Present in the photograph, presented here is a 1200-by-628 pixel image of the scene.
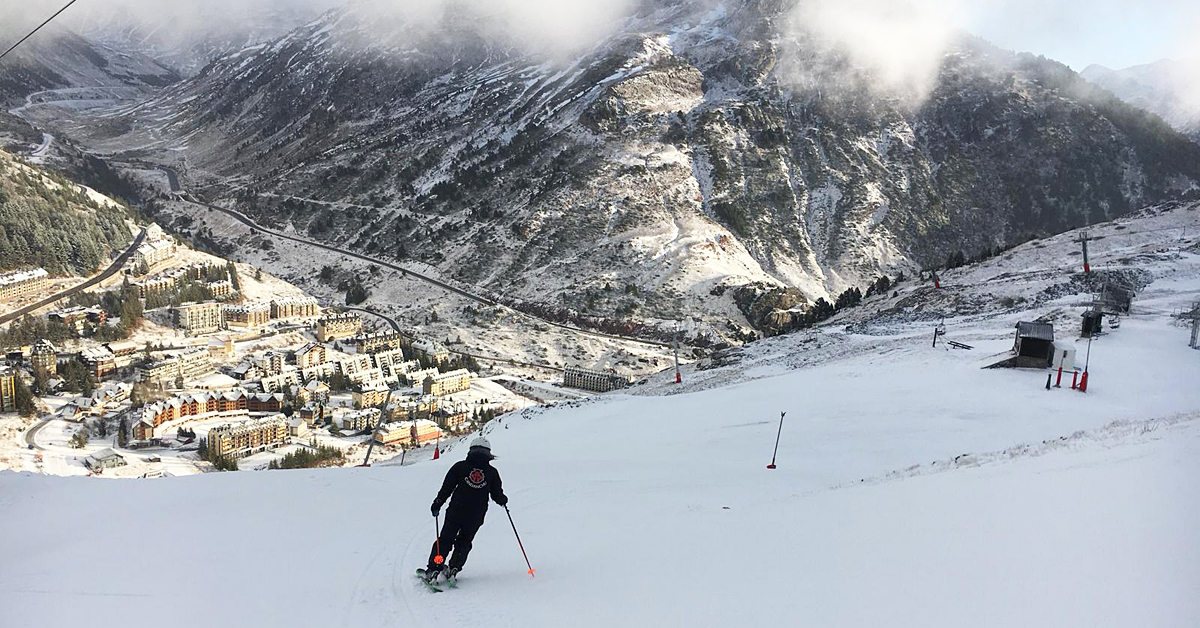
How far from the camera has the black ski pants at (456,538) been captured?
24.3ft

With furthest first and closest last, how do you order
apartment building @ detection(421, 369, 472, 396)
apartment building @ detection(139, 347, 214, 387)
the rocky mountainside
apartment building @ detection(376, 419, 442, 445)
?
the rocky mountainside → apartment building @ detection(421, 369, 472, 396) → apartment building @ detection(139, 347, 214, 387) → apartment building @ detection(376, 419, 442, 445)

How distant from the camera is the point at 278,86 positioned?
171m

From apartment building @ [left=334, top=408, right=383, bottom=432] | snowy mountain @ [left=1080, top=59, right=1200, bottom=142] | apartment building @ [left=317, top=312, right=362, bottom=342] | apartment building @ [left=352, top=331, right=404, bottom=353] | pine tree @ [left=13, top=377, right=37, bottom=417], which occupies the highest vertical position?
snowy mountain @ [left=1080, top=59, right=1200, bottom=142]

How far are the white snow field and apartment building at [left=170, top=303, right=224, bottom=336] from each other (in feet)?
185

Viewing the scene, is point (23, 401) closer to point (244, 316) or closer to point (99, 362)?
point (99, 362)

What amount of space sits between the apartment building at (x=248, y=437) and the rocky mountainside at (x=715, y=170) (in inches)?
1398

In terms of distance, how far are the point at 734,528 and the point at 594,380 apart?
4897 cm

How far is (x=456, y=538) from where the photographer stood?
7547mm

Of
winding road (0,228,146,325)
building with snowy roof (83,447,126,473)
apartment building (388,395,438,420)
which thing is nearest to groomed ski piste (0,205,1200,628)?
building with snowy roof (83,447,126,473)

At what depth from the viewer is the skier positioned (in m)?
7.46

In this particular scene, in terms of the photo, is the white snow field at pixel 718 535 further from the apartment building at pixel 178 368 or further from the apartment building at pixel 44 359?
the apartment building at pixel 44 359

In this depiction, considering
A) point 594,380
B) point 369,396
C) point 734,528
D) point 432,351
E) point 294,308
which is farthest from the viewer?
point 294,308

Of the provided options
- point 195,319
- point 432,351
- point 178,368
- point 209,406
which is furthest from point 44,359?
point 432,351

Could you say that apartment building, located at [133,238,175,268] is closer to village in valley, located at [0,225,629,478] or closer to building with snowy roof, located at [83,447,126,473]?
village in valley, located at [0,225,629,478]
